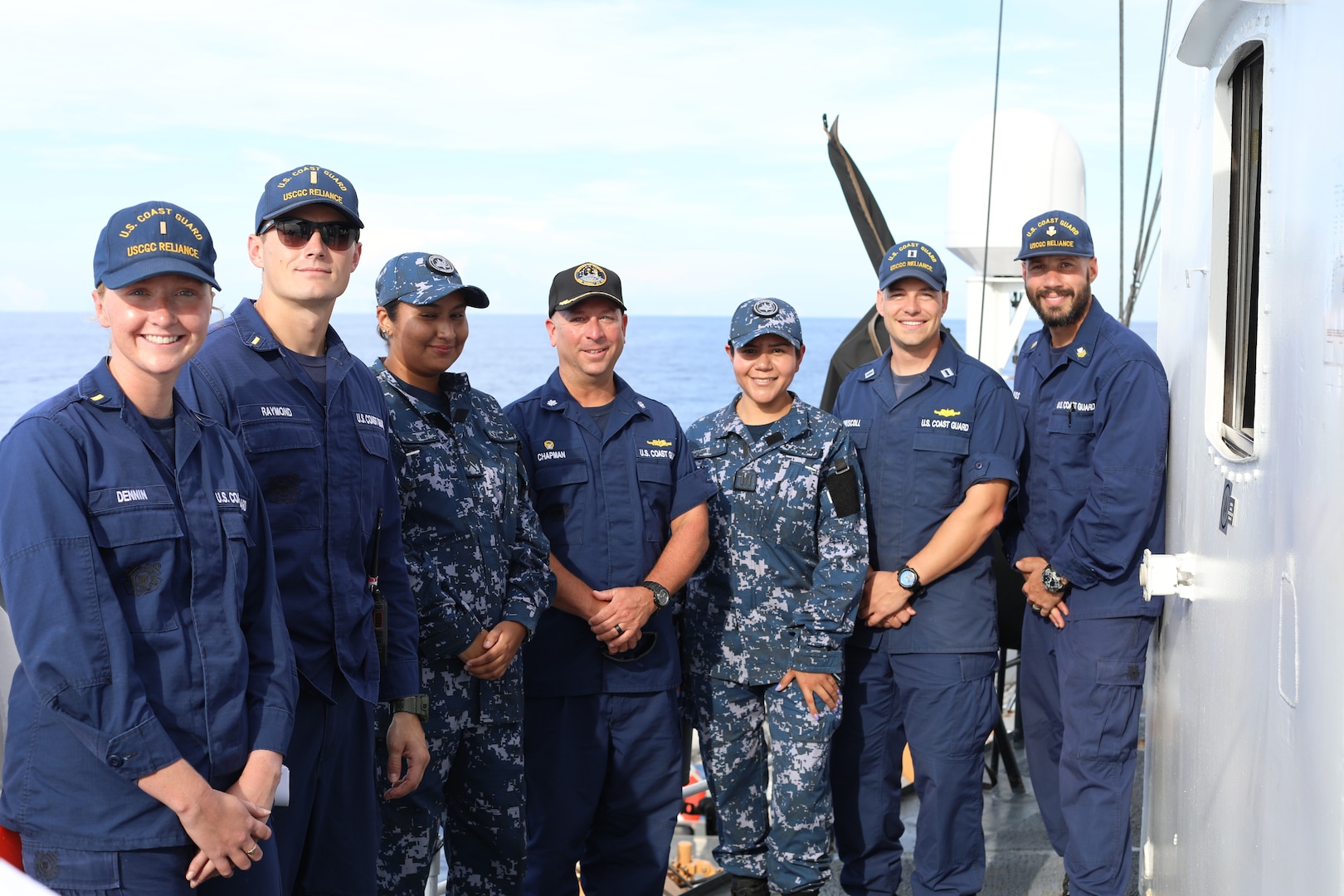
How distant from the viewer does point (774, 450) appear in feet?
11.1

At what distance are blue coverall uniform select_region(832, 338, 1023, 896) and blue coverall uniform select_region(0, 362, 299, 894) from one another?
204cm

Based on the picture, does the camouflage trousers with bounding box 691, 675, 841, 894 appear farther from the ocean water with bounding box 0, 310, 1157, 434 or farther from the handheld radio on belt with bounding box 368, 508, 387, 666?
the ocean water with bounding box 0, 310, 1157, 434

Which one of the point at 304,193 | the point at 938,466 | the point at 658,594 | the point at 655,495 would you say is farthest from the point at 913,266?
the point at 304,193

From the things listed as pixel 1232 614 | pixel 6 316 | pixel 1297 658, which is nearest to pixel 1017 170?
Answer: pixel 1232 614

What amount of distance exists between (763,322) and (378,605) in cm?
149

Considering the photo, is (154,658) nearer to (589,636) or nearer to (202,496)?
(202,496)

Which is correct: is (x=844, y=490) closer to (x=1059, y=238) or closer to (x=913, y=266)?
(x=913, y=266)

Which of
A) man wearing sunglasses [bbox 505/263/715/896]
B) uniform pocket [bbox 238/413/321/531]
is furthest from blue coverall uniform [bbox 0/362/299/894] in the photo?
man wearing sunglasses [bbox 505/263/715/896]

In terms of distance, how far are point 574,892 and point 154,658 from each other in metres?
1.79

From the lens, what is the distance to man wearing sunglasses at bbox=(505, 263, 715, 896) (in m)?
3.20

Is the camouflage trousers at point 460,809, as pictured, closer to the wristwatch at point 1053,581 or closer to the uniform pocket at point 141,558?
the uniform pocket at point 141,558

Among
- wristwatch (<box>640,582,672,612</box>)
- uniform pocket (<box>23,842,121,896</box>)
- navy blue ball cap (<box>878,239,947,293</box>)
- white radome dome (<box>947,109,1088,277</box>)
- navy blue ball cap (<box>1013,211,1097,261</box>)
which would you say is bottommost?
uniform pocket (<box>23,842,121,896</box>)

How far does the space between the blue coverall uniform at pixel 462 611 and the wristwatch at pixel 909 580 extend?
1071mm

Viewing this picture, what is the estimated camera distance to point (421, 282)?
2.84 metres
